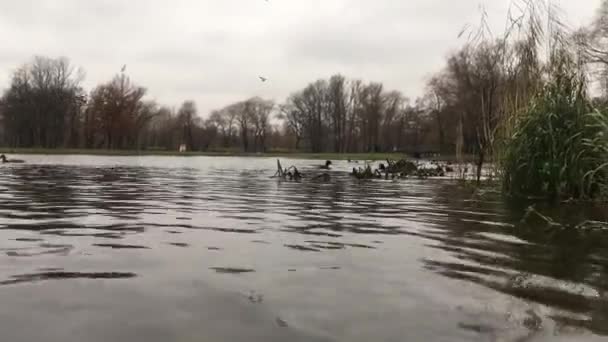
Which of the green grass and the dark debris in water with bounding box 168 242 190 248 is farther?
the green grass

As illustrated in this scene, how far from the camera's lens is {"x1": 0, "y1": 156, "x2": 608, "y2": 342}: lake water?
121 inches

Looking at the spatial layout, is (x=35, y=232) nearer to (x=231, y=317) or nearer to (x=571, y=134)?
(x=231, y=317)

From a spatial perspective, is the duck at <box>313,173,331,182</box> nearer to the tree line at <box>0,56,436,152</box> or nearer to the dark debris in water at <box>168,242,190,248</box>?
the dark debris in water at <box>168,242,190,248</box>

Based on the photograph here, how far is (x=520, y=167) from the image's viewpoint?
10766 mm

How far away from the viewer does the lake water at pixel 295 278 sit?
10.1 ft

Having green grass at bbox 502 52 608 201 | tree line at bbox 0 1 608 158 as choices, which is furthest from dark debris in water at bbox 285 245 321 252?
tree line at bbox 0 1 608 158

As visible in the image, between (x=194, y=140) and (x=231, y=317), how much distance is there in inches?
3918

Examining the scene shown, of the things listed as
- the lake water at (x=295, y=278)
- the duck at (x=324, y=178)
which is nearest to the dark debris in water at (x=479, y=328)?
the lake water at (x=295, y=278)

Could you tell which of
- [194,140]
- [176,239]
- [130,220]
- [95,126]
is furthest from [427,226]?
[194,140]

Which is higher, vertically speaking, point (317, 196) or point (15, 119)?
point (15, 119)

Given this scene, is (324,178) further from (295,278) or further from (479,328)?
(479,328)

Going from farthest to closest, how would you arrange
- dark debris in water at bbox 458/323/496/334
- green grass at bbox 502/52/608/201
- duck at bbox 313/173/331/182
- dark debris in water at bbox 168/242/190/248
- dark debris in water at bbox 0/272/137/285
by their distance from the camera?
duck at bbox 313/173/331/182
green grass at bbox 502/52/608/201
dark debris in water at bbox 168/242/190/248
dark debris in water at bbox 0/272/137/285
dark debris in water at bbox 458/323/496/334

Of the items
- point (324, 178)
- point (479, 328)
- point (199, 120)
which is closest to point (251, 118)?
point (199, 120)

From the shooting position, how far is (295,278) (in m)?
4.22
